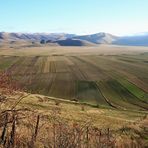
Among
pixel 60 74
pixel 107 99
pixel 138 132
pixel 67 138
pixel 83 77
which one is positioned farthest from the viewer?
pixel 60 74

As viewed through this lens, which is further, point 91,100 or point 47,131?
point 91,100

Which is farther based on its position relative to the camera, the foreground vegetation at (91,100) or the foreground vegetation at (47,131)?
the foreground vegetation at (91,100)

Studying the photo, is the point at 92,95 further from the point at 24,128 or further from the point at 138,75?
the point at 24,128

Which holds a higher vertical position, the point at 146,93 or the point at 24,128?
the point at 24,128

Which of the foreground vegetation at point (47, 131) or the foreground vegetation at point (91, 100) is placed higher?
the foreground vegetation at point (47, 131)

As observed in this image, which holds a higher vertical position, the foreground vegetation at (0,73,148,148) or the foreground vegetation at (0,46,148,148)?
the foreground vegetation at (0,73,148,148)

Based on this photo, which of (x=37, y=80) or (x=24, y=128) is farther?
(x=37, y=80)

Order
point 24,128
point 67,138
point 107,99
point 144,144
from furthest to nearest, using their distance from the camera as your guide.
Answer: point 107,99
point 144,144
point 24,128
point 67,138

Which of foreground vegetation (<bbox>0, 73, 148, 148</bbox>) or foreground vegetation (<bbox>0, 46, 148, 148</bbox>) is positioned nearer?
foreground vegetation (<bbox>0, 73, 148, 148</bbox>)

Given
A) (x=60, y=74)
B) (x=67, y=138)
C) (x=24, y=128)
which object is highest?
(x=67, y=138)

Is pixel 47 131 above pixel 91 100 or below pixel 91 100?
above

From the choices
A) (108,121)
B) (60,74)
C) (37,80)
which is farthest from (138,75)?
(108,121)
